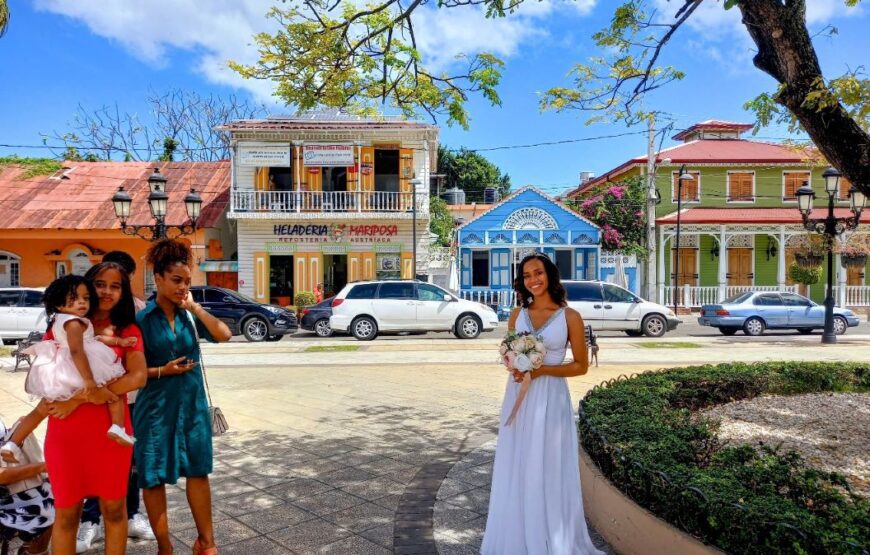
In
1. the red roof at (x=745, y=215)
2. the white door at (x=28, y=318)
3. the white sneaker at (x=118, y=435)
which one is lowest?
the white door at (x=28, y=318)

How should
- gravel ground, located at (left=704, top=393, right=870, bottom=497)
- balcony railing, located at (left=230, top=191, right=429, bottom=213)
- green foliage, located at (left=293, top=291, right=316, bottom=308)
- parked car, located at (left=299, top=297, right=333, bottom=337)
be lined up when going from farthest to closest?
1. balcony railing, located at (left=230, top=191, right=429, bottom=213)
2. green foliage, located at (left=293, top=291, right=316, bottom=308)
3. parked car, located at (left=299, top=297, right=333, bottom=337)
4. gravel ground, located at (left=704, top=393, right=870, bottom=497)

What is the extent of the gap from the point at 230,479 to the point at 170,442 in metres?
1.90

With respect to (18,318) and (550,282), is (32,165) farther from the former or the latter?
(550,282)

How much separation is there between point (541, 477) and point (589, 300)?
47.7ft

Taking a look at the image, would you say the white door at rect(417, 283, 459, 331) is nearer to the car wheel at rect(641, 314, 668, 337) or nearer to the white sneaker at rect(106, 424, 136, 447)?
the car wheel at rect(641, 314, 668, 337)

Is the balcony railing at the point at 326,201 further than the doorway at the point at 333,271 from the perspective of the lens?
No

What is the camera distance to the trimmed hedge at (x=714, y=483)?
A: 265cm

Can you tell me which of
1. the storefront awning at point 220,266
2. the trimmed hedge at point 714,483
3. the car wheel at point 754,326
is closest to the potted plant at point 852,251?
the car wheel at point 754,326

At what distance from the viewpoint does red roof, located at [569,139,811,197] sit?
27.4 meters

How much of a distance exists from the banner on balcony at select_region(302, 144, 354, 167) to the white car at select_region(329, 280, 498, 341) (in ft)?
29.0

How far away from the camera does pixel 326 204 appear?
24672mm

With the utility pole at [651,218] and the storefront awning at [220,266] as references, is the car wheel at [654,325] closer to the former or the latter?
the utility pole at [651,218]

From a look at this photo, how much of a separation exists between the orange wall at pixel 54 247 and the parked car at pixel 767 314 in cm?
1841

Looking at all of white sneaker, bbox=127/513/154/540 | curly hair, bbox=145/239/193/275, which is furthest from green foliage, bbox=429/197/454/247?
curly hair, bbox=145/239/193/275
